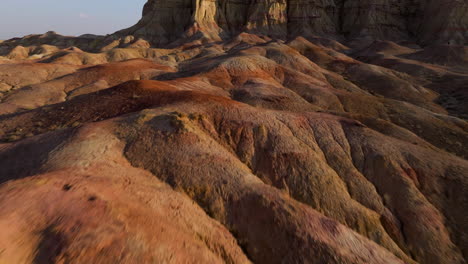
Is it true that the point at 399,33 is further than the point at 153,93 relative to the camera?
Yes

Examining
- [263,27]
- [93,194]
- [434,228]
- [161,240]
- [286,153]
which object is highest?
[263,27]

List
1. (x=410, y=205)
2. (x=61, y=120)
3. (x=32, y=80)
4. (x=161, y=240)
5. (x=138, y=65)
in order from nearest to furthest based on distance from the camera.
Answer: (x=161, y=240) → (x=410, y=205) → (x=61, y=120) → (x=32, y=80) → (x=138, y=65)

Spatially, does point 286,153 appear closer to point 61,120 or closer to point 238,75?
point 61,120

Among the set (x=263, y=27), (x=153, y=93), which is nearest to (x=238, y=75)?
(x=153, y=93)

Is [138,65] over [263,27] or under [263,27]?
under

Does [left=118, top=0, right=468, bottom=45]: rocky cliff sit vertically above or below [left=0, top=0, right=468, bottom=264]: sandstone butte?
above

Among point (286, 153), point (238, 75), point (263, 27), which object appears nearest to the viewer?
point (286, 153)

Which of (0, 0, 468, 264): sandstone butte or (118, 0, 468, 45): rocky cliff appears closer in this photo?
(0, 0, 468, 264): sandstone butte

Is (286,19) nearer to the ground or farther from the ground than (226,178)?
farther from the ground
